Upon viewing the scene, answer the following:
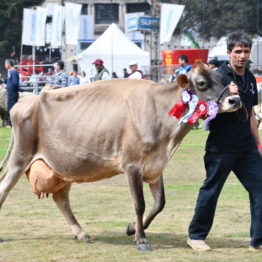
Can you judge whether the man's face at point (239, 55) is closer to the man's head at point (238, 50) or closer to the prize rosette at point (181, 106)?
the man's head at point (238, 50)

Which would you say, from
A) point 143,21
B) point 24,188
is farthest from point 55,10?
point 24,188

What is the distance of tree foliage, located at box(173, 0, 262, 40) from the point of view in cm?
6325

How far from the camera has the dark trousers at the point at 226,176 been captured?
820 cm

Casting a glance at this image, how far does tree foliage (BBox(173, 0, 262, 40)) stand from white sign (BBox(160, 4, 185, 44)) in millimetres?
16580

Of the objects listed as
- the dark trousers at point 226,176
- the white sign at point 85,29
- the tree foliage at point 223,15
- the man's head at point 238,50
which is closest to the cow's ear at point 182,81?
the man's head at point 238,50

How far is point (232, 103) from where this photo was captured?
7.94m

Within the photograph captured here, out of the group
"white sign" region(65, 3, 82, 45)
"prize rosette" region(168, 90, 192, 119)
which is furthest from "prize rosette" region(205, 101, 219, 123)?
"white sign" region(65, 3, 82, 45)

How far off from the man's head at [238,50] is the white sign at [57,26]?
41.7 meters

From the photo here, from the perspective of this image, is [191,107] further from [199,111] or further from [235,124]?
[235,124]

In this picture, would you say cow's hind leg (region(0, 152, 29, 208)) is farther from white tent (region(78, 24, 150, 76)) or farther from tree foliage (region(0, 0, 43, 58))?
tree foliage (region(0, 0, 43, 58))

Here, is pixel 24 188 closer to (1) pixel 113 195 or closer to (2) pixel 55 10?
(1) pixel 113 195

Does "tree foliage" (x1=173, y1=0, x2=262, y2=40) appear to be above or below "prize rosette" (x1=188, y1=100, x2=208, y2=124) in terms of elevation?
above

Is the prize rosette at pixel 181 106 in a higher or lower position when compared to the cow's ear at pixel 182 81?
lower

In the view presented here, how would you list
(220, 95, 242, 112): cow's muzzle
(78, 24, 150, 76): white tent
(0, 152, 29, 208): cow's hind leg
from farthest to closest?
(78, 24, 150, 76): white tent, (0, 152, 29, 208): cow's hind leg, (220, 95, 242, 112): cow's muzzle
